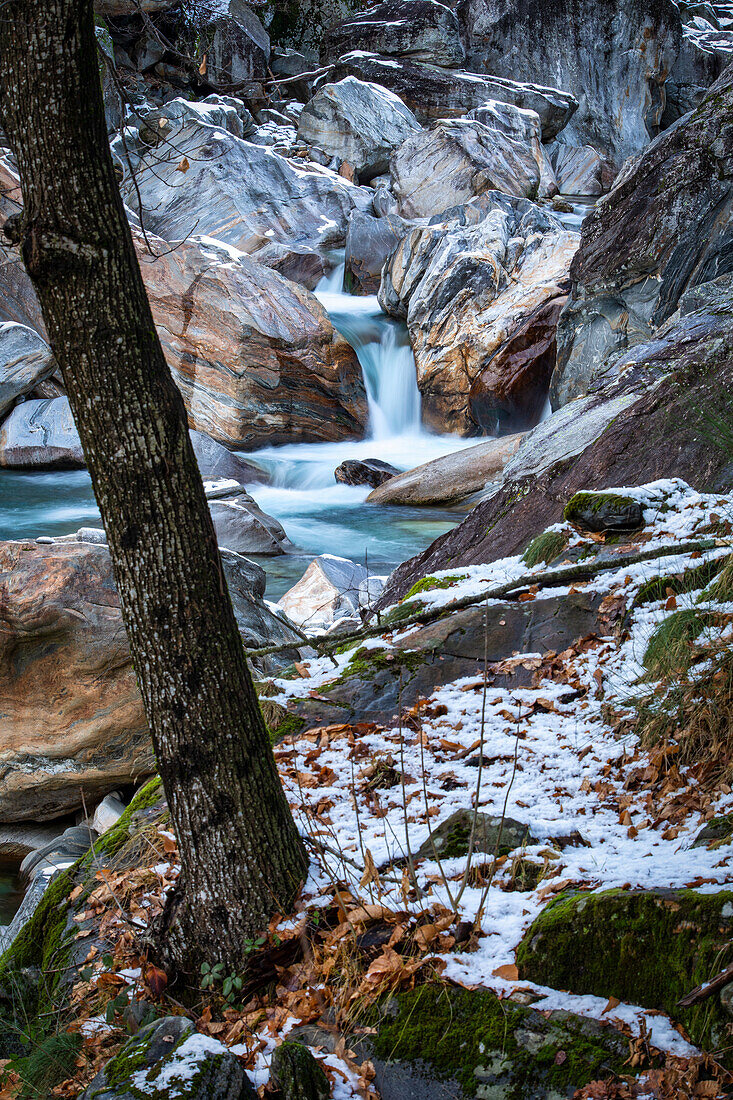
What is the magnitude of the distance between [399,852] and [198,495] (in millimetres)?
1558

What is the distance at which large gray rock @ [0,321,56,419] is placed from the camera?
1530cm

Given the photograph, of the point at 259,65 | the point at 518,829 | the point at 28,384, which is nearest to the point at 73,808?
the point at 518,829

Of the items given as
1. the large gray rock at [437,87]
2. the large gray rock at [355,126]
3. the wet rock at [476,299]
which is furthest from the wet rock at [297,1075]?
the large gray rock at [437,87]

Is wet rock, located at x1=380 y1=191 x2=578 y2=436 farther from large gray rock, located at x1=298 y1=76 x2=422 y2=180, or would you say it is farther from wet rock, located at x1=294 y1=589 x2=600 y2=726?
large gray rock, located at x1=298 y1=76 x2=422 y2=180

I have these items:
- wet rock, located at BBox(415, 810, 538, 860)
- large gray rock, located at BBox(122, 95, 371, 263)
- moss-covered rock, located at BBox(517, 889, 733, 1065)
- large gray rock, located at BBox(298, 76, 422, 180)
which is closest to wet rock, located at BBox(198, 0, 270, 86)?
large gray rock, located at BBox(298, 76, 422, 180)

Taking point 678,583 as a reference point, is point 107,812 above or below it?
below

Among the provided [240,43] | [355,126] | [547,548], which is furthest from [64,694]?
[240,43]

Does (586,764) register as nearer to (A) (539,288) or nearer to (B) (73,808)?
(B) (73,808)

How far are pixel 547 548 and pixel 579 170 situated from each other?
3052cm

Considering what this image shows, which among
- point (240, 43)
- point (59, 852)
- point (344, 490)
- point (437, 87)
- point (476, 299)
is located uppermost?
point (240, 43)

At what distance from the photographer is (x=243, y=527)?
12.2 metres

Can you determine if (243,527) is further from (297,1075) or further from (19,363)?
(297,1075)

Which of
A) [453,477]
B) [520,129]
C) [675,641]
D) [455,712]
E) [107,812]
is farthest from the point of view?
[520,129]

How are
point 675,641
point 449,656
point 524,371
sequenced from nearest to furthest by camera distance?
point 675,641 < point 449,656 < point 524,371
